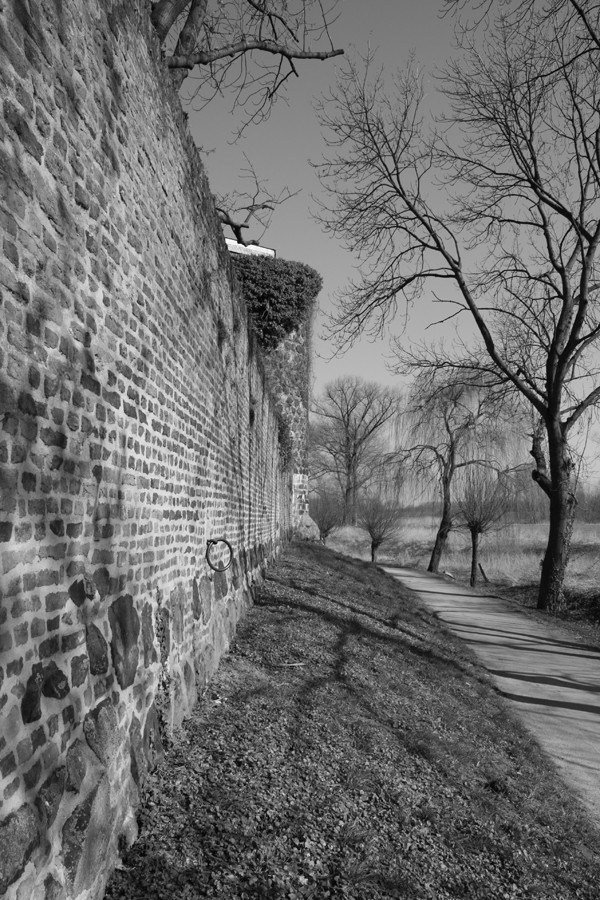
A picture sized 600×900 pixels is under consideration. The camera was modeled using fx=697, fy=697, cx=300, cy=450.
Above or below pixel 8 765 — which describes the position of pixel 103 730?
below

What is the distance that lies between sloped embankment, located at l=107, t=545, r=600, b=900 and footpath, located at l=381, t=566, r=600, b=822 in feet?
1.01

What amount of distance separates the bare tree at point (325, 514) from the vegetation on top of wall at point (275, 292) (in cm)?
1783

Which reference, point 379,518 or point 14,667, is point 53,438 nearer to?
point 14,667

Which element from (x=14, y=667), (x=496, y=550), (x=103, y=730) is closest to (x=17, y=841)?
(x=14, y=667)

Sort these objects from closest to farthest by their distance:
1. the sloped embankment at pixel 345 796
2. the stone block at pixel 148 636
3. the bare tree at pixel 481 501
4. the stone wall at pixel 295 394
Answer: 1. the sloped embankment at pixel 345 796
2. the stone block at pixel 148 636
3. the stone wall at pixel 295 394
4. the bare tree at pixel 481 501

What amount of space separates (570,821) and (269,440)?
9143 mm

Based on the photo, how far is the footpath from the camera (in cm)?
638

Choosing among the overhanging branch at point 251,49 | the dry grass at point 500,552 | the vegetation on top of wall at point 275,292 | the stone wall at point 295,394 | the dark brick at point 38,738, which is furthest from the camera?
the dry grass at point 500,552

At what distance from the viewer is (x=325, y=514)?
1446 inches

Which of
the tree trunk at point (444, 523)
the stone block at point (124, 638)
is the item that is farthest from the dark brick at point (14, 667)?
the tree trunk at point (444, 523)

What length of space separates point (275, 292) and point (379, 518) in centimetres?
1821

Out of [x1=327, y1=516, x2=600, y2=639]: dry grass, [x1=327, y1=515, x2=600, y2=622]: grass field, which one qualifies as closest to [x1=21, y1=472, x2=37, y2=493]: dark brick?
[x1=327, y1=516, x2=600, y2=639]: dry grass

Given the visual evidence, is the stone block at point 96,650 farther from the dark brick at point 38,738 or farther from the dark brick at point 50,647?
the dark brick at point 38,738

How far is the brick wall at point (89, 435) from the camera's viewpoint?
2297 mm
